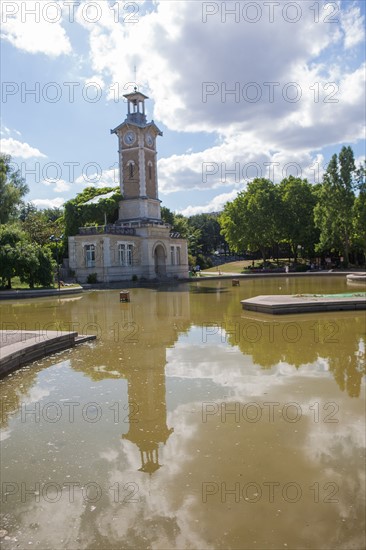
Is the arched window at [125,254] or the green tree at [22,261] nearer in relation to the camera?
the green tree at [22,261]

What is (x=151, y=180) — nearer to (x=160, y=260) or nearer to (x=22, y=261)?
(x=160, y=260)

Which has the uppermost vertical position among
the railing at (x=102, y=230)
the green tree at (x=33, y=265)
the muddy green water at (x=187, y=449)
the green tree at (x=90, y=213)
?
the green tree at (x=90, y=213)

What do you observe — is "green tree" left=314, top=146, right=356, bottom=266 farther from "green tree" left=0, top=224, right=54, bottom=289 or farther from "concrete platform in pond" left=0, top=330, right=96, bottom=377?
"concrete platform in pond" left=0, top=330, right=96, bottom=377

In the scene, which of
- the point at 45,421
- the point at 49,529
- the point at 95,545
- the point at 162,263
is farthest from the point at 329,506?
the point at 162,263

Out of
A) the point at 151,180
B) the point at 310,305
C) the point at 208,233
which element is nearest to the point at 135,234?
the point at 151,180

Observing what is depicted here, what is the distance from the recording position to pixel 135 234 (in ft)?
154

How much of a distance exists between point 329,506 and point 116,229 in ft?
137

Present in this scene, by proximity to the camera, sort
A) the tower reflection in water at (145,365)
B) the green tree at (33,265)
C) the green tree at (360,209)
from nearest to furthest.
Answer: the tower reflection in water at (145,365)
the green tree at (33,265)
the green tree at (360,209)

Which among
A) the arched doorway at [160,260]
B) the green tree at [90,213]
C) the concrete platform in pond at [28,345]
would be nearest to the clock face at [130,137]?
the green tree at [90,213]

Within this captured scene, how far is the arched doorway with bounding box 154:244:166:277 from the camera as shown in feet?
164

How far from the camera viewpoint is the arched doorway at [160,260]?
164 feet

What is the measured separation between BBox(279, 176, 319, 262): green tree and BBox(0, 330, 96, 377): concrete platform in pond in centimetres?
4911

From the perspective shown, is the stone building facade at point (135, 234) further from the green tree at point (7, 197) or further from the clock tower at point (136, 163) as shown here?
the green tree at point (7, 197)

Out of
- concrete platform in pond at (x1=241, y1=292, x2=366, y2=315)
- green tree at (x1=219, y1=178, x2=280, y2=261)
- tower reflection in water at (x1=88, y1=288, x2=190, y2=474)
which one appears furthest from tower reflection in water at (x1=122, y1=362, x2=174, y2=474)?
green tree at (x1=219, y1=178, x2=280, y2=261)
